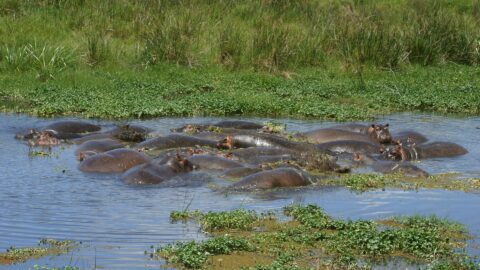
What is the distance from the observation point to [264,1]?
71.4 ft

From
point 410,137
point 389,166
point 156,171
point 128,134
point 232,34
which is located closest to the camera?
point 156,171

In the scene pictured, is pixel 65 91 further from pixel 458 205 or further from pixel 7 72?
pixel 458 205

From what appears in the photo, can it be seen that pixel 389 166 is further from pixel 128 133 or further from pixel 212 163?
pixel 128 133

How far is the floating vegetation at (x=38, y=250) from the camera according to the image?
727 cm

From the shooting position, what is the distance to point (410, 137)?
1326 cm

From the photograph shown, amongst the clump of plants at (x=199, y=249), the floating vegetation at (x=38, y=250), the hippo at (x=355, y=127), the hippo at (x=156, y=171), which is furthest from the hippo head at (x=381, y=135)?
the floating vegetation at (x=38, y=250)

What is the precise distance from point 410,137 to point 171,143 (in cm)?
339

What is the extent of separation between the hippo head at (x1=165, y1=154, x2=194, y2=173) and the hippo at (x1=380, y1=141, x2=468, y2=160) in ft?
9.18

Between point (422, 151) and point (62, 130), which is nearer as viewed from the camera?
point (422, 151)

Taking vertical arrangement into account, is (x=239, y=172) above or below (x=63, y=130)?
above

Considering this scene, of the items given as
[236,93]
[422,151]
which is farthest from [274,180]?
→ [236,93]

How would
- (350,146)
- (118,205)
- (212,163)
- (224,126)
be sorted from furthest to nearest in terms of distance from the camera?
(224,126), (350,146), (212,163), (118,205)

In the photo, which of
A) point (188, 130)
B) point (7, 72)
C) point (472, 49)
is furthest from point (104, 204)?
point (472, 49)

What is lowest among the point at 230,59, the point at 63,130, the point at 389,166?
the point at 230,59
